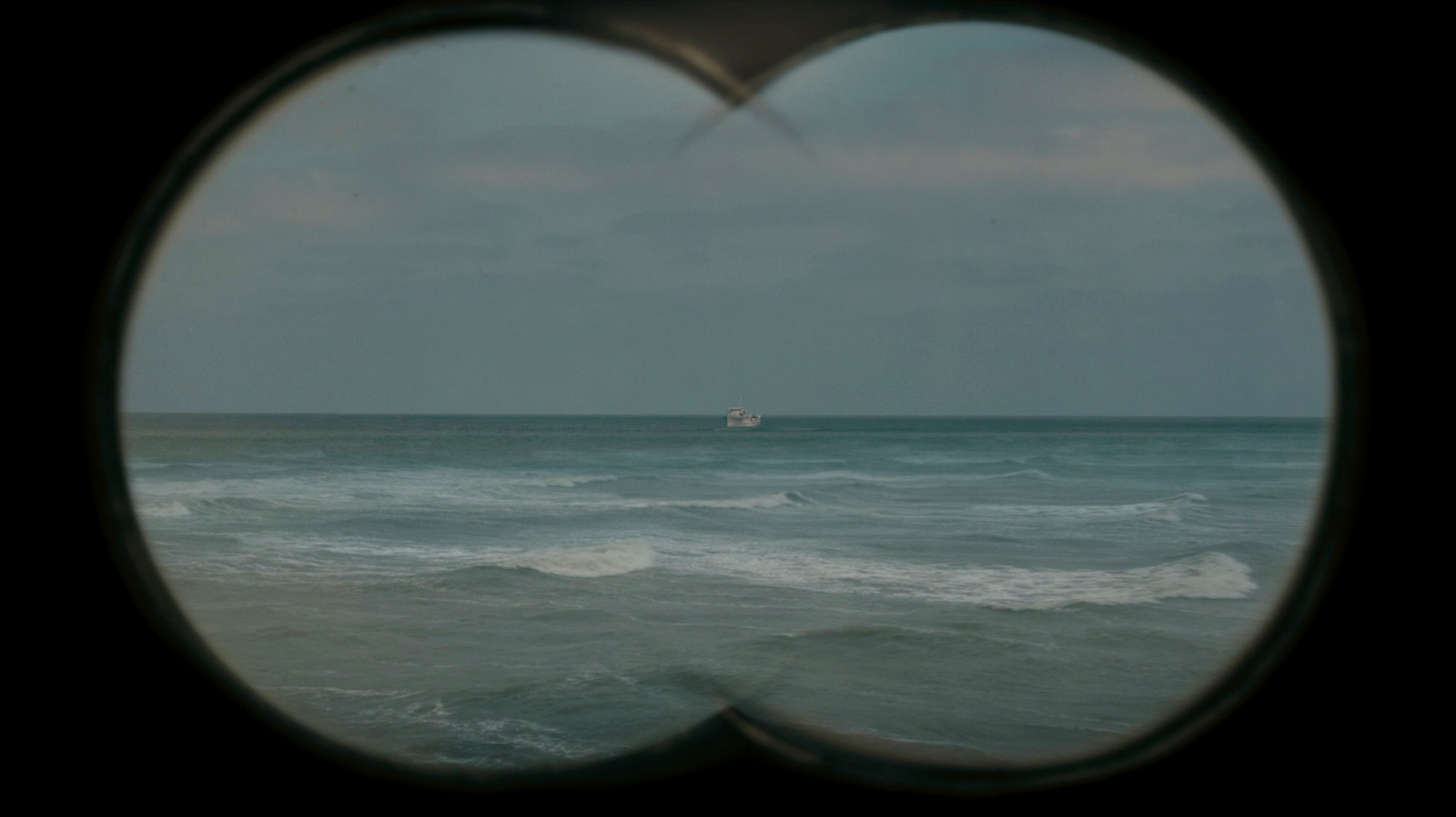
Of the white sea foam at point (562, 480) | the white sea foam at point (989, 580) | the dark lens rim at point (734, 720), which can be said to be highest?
the white sea foam at point (562, 480)

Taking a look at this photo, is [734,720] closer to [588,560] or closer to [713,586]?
[713,586]

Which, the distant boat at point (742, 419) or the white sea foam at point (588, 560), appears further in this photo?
the distant boat at point (742, 419)

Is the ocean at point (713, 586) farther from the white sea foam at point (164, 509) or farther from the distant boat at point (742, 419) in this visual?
the distant boat at point (742, 419)

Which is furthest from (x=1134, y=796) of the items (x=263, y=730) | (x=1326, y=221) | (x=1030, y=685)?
(x=1030, y=685)

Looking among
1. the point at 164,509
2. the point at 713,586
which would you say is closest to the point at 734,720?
the point at 713,586

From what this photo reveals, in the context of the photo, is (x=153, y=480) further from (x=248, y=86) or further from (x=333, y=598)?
(x=248, y=86)

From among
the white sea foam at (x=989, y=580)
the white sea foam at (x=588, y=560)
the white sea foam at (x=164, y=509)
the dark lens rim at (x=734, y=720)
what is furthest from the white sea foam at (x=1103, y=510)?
the dark lens rim at (x=734, y=720)

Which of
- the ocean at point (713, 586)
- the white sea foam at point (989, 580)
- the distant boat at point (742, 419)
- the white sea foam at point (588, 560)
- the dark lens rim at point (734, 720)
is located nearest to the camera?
the dark lens rim at point (734, 720)
